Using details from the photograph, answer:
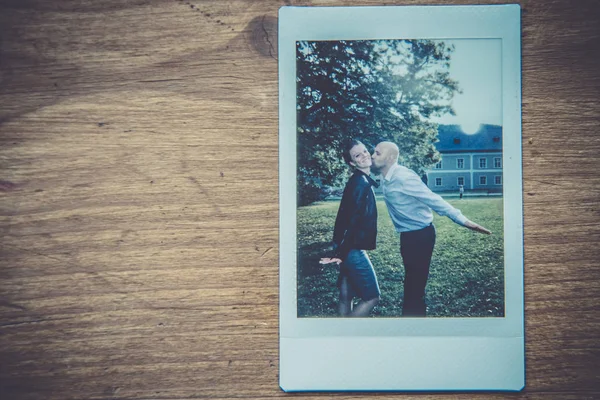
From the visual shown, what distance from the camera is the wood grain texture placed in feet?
2.00

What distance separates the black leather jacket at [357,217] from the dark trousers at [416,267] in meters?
0.05

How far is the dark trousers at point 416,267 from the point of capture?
0.61 meters

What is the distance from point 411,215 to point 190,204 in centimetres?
32

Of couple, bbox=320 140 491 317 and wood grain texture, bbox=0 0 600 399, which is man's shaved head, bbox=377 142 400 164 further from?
wood grain texture, bbox=0 0 600 399

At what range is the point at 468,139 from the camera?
0.60m

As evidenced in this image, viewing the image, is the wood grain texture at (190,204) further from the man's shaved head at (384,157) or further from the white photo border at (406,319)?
the man's shaved head at (384,157)

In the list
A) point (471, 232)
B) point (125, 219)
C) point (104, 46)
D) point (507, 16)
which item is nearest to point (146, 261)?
point (125, 219)

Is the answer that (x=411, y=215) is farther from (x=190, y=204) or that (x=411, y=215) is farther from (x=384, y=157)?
(x=190, y=204)

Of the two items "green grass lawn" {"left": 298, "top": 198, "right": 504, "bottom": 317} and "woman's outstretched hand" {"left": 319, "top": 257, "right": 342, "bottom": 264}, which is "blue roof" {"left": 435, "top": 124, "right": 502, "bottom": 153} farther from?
"woman's outstretched hand" {"left": 319, "top": 257, "right": 342, "bottom": 264}

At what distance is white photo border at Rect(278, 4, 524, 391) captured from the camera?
606 millimetres

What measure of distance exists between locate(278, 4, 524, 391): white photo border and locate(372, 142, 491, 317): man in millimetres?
42

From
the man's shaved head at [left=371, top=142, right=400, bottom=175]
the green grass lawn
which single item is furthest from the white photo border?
the man's shaved head at [left=371, top=142, right=400, bottom=175]

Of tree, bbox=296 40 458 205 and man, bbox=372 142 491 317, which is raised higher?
tree, bbox=296 40 458 205

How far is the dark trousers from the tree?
0.13 m
